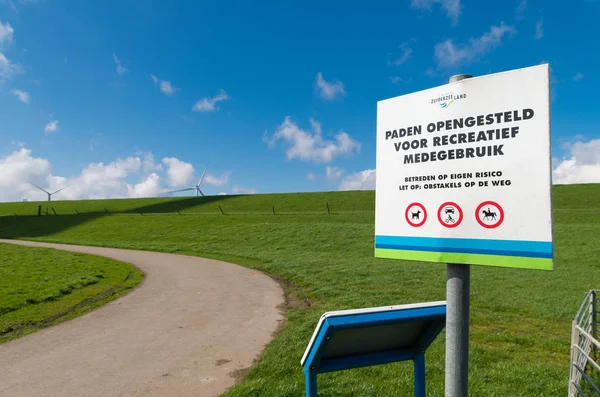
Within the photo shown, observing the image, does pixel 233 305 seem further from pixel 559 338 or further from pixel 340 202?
pixel 340 202

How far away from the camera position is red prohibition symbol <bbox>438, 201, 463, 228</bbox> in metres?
2.83

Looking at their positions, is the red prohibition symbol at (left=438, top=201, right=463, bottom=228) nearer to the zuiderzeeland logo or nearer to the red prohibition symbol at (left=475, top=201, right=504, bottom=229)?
the red prohibition symbol at (left=475, top=201, right=504, bottom=229)

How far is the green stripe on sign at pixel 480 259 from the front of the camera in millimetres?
2528

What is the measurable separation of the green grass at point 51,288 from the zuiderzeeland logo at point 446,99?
9.43 meters

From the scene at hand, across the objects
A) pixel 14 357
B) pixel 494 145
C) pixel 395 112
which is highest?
pixel 395 112

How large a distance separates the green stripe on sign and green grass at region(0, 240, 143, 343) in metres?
8.87

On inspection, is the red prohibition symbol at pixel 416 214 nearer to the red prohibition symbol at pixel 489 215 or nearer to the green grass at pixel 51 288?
the red prohibition symbol at pixel 489 215

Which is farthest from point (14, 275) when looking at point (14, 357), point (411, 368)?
point (411, 368)

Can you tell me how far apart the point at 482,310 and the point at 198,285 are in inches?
366

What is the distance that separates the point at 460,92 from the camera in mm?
2861

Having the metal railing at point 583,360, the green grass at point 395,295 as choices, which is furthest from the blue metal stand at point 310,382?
the metal railing at point 583,360

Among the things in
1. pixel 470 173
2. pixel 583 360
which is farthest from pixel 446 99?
pixel 583 360

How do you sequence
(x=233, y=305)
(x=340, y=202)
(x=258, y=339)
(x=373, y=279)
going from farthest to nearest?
(x=340, y=202) → (x=373, y=279) → (x=233, y=305) → (x=258, y=339)

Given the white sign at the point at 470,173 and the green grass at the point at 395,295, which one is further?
the green grass at the point at 395,295
